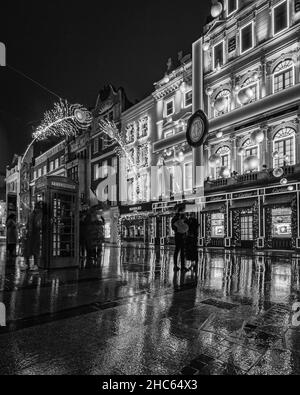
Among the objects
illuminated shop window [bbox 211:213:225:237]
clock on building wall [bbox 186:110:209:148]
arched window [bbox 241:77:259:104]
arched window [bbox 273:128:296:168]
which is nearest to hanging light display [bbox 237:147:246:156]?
arched window [bbox 273:128:296:168]

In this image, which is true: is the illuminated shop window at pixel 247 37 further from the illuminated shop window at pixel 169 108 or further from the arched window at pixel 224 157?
the illuminated shop window at pixel 169 108

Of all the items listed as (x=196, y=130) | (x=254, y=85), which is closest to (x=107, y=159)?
(x=196, y=130)

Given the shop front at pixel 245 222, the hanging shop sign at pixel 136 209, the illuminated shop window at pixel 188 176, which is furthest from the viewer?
the hanging shop sign at pixel 136 209

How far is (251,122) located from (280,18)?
697 cm

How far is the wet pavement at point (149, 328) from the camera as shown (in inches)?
116

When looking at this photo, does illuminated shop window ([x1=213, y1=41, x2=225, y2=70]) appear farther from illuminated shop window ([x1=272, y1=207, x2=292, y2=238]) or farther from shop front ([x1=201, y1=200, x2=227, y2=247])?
illuminated shop window ([x1=272, y1=207, x2=292, y2=238])

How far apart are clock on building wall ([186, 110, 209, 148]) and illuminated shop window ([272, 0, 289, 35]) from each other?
7404 mm

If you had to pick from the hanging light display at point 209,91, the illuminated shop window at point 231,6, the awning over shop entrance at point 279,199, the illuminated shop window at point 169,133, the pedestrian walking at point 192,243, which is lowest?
the pedestrian walking at point 192,243

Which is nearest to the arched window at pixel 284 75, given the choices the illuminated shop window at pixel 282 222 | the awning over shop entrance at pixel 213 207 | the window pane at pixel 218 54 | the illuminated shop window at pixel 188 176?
the window pane at pixel 218 54

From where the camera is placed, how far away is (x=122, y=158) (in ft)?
114

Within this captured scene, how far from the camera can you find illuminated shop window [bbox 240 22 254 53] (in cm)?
2297

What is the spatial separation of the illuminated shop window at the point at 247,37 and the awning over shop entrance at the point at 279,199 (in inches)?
441

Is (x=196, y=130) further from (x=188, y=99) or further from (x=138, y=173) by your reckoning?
(x=138, y=173)
